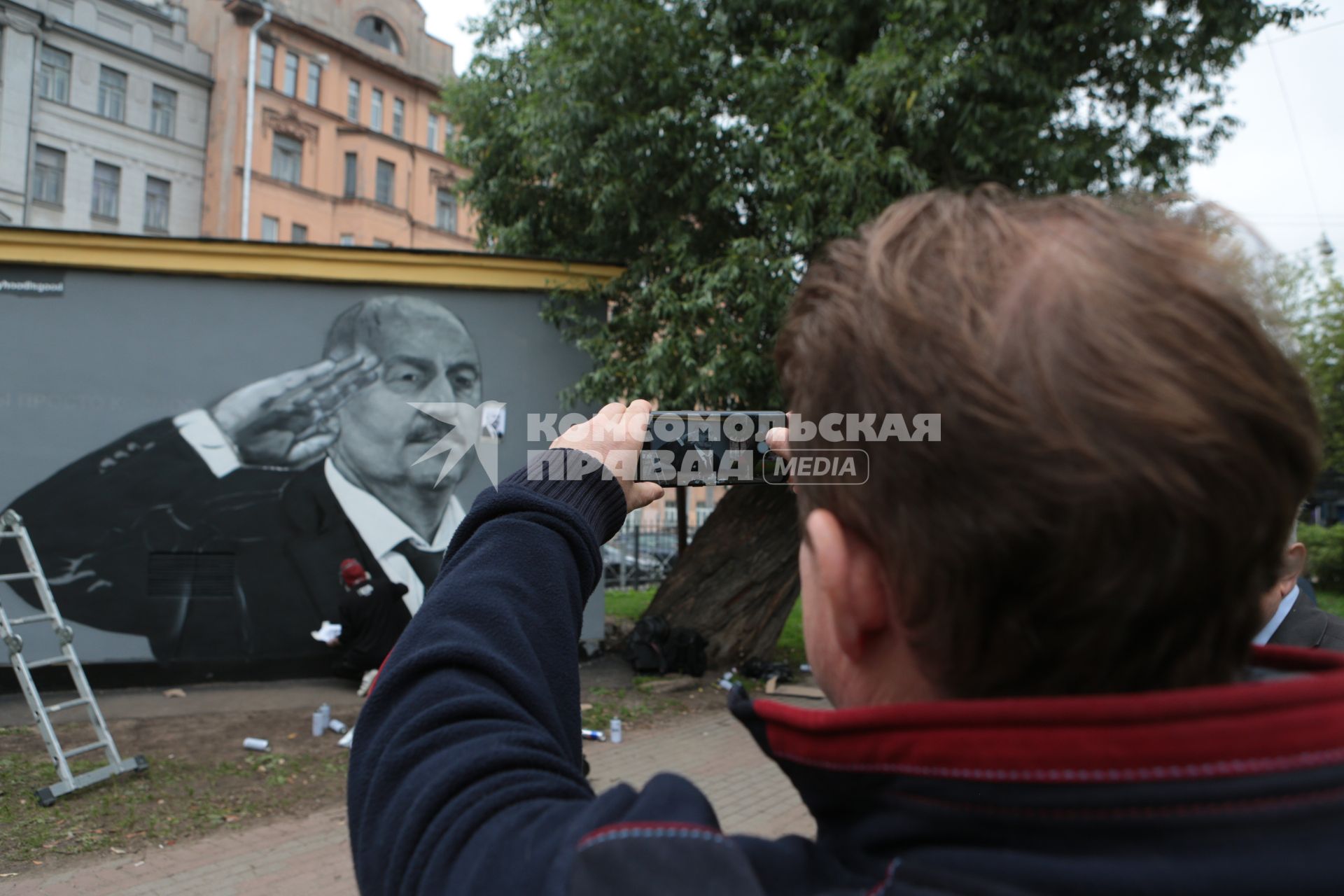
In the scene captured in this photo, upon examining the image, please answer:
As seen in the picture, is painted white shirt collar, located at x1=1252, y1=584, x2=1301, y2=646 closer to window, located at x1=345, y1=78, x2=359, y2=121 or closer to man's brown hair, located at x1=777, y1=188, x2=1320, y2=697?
man's brown hair, located at x1=777, y1=188, x2=1320, y2=697

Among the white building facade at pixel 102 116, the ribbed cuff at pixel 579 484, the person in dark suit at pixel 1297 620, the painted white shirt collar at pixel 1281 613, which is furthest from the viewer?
the white building facade at pixel 102 116

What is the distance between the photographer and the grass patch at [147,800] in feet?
17.4

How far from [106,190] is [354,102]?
10.0 m

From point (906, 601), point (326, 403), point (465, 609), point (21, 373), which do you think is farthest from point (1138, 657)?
point (21, 373)

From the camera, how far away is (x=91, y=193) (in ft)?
99.6

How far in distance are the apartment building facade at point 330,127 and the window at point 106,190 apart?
108 inches

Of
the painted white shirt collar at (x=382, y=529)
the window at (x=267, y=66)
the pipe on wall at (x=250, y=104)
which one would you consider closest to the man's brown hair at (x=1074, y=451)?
the painted white shirt collar at (x=382, y=529)

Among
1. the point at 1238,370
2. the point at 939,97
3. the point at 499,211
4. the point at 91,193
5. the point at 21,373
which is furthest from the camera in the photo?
the point at 91,193

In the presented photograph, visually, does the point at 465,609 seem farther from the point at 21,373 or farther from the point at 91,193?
the point at 91,193

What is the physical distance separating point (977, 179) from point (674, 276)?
3006 mm

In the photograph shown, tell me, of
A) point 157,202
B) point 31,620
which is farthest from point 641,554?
point 157,202

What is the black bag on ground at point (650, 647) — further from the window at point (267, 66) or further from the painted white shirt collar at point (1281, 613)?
the window at point (267, 66)

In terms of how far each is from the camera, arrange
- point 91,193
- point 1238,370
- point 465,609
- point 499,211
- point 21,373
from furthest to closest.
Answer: point 91,193 → point 499,211 → point 21,373 → point 465,609 → point 1238,370

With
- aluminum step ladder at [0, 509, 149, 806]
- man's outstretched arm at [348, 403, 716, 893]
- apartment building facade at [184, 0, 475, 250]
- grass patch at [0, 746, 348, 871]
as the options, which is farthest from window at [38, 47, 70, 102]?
man's outstretched arm at [348, 403, 716, 893]
